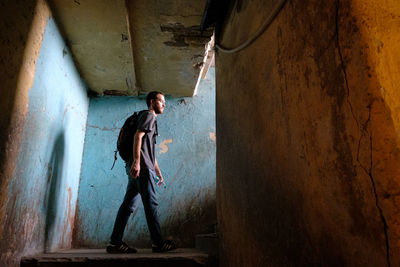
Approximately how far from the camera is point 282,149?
1.21m

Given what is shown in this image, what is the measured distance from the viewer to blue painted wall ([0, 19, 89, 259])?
7.23 ft

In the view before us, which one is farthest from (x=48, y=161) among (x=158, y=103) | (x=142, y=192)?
(x=158, y=103)

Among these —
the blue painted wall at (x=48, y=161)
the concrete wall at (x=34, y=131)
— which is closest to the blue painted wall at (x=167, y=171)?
the blue painted wall at (x=48, y=161)

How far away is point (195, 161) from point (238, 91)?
2472 mm

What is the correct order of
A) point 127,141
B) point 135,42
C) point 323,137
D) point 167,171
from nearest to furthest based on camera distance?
point 323,137 < point 127,141 < point 135,42 < point 167,171

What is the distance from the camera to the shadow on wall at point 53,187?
2.84 meters

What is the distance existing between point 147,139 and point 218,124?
877mm

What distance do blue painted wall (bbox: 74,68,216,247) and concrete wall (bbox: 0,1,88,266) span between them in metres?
0.42

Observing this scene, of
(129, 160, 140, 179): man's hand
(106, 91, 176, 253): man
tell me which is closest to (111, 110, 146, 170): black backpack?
(106, 91, 176, 253): man

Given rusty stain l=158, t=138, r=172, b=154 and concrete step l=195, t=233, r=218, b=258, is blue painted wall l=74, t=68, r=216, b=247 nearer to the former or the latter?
rusty stain l=158, t=138, r=172, b=154

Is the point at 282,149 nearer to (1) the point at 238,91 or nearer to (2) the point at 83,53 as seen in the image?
(1) the point at 238,91

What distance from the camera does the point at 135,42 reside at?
10.6ft

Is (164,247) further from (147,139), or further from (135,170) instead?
(147,139)

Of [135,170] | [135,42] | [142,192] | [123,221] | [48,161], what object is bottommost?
[123,221]
